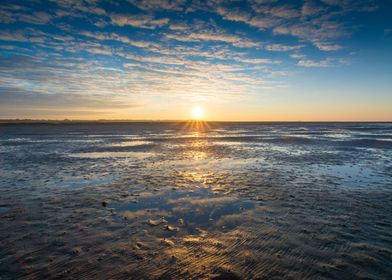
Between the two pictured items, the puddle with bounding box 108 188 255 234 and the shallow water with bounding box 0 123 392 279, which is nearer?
the shallow water with bounding box 0 123 392 279

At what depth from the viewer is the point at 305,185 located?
12.8m

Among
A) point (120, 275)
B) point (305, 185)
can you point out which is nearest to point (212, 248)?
point (120, 275)

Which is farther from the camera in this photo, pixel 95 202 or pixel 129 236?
pixel 95 202

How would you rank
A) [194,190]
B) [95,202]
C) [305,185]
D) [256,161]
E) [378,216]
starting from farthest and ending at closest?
1. [256,161]
2. [305,185]
3. [194,190]
4. [95,202]
5. [378,216]

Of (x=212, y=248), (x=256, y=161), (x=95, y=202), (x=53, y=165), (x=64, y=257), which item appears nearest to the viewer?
(x=64, y=257)

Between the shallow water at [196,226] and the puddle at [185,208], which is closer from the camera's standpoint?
the shallow water at [196,226]

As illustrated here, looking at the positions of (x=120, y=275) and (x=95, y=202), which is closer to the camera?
(x=120, y=275)

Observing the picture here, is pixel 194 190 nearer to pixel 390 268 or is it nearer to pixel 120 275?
pixel 120 275

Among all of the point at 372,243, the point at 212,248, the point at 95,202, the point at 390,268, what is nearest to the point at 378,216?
the point at 372,243

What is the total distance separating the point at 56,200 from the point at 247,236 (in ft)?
26.6

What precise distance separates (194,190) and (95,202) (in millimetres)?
4441

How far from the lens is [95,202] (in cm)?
1023

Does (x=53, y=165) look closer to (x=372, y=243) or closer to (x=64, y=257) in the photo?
(x=64, y=257)

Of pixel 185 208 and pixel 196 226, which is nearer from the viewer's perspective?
pixel 196 226
